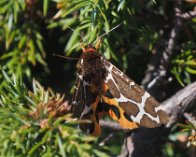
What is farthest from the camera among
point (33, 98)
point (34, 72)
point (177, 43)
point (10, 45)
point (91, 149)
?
point (34, 72)

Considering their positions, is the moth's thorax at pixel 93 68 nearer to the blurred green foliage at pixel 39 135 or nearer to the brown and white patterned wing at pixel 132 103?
Result: the brown and white patterned wing at pixel 132 103

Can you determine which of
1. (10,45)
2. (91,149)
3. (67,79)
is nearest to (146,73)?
(67,79)

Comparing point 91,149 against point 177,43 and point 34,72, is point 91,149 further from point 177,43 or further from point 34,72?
point 34,72

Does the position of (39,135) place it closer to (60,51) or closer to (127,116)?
(127,116)

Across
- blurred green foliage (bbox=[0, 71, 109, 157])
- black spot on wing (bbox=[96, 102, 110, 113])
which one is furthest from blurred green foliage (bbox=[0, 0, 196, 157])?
black spot on wing (bbox=[96, 102, 110, 113])

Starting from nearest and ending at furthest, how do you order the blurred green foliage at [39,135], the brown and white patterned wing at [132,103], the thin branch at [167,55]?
the blurred green foliage at [39,135] < the brown and white patterned wing at [132,103] < the thin branch at [167,55]

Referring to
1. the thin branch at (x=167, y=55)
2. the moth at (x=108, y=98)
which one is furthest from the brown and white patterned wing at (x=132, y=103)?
the thin branch at (x=167, y=55)
